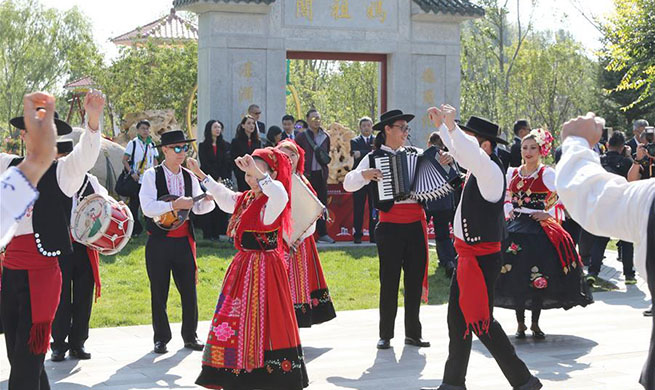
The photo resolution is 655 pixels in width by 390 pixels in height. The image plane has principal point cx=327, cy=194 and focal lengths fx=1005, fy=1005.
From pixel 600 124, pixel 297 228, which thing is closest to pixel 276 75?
pixel 297 228

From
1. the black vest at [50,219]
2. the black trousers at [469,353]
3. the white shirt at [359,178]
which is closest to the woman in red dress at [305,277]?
the white shirt at [359,178]

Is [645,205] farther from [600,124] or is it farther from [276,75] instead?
[276,75]

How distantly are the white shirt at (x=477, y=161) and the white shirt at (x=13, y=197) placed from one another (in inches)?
135

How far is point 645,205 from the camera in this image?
132 inches

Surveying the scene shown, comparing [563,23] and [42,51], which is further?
[42,51]

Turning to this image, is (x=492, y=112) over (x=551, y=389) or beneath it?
over

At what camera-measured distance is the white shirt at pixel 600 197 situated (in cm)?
330

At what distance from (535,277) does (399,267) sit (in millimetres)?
1177

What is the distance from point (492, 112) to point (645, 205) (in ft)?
101

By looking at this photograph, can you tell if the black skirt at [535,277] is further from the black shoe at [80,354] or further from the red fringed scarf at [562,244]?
the black shoe at [80,354]

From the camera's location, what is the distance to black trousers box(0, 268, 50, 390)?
562 cm

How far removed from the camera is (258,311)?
634 cm

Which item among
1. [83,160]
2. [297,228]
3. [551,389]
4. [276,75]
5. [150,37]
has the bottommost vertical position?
[551,389]

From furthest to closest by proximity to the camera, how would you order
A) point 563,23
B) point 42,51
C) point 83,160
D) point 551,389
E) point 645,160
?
1. point 42,51
2. point 563,23
3. point 645,160
4. point 551,389
5. point 83,160
